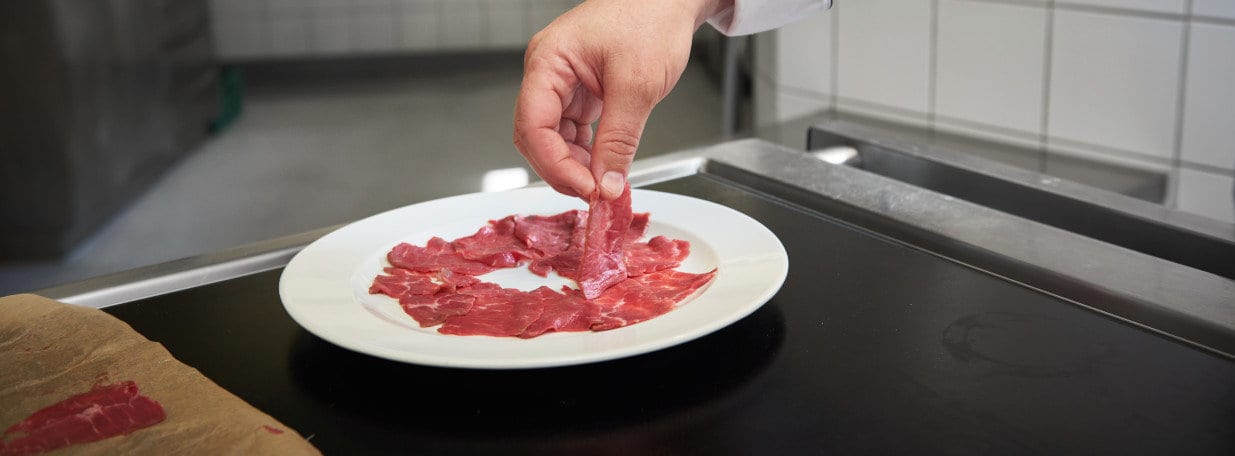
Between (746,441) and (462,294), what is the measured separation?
0.28 metres

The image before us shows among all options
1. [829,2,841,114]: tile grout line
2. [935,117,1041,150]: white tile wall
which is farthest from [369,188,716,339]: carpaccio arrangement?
[829,2,841,114]: tile grout line

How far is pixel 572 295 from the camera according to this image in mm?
756

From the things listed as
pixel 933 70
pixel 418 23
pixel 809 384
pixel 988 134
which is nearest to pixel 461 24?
pixel 418 23

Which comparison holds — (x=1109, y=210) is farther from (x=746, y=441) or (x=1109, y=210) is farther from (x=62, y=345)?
(x=62, y=345)

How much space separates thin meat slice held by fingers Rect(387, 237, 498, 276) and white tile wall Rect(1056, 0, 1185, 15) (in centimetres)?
117

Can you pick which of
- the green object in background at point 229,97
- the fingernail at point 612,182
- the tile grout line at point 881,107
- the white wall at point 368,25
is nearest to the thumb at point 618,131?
the fingernail at point 612,182

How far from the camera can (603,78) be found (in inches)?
31.1

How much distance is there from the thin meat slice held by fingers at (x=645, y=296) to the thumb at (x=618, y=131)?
0.23ft

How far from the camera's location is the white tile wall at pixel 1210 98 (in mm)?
1471

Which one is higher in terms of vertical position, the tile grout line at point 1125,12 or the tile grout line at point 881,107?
the tile grout line at point 1125,12

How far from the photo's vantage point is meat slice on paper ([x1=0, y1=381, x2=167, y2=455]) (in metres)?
0.56

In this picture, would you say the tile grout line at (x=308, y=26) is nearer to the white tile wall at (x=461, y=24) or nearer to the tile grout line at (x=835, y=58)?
the white tile wall at (x=461, y=24)

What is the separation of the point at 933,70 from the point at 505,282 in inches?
50.7

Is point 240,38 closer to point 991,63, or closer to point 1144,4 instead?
point 991,63
